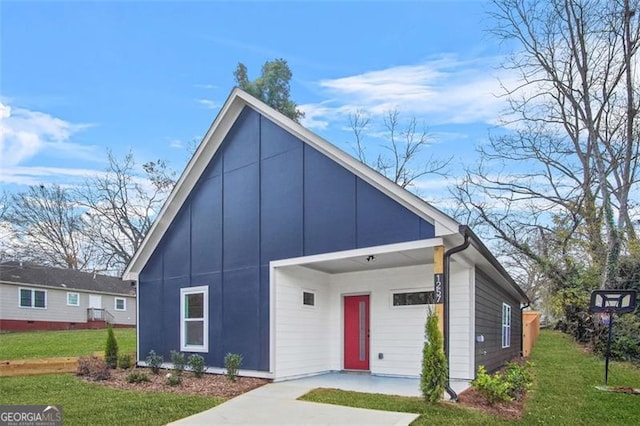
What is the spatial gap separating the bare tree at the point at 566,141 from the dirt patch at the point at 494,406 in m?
11.1

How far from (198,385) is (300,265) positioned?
10.1 feet

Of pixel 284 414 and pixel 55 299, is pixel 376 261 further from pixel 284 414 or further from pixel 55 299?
pixel 55 299

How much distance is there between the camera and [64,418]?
662 cm

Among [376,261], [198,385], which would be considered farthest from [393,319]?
[198,385]

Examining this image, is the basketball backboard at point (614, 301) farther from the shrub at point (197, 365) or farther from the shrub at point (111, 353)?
the shrub at point (111, 353)

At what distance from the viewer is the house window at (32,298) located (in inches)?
1040

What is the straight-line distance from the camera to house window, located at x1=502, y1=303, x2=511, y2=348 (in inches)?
564

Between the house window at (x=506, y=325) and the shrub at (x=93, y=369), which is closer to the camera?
the shrub at (x=93, y=369)

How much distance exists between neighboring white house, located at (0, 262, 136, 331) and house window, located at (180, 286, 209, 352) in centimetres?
1868


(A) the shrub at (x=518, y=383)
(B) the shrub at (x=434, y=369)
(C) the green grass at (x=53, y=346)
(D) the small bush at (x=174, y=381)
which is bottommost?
(C) the green grass at (x=53, y=346)

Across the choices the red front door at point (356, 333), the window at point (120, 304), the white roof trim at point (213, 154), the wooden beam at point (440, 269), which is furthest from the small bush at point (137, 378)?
the window at point (120, 304)

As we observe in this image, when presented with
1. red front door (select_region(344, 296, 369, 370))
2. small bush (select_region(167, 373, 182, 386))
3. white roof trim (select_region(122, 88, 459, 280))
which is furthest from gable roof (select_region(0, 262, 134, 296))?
red front door (select_region(344, 296, 369, 370))

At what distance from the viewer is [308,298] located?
10.9m

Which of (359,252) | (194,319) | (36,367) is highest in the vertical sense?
(359,252)
